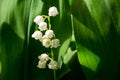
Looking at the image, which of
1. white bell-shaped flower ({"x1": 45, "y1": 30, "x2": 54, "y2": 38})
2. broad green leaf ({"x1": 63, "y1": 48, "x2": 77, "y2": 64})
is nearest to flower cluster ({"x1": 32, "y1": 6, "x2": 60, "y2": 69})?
white bell-shaped flower ({"x1": 45, "y1": 30, "x2": 54, "y2": 38})

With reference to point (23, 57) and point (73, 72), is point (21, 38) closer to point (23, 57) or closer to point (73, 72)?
point (23, 57)

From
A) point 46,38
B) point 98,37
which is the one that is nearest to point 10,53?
point 46,38

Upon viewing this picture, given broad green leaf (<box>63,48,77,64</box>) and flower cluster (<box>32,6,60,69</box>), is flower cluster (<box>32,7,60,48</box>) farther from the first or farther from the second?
broad green leaf (<box>63,48,77,64</box>)

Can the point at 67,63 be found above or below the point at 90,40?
below

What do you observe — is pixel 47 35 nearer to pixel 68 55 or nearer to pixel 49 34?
pixel 49 34

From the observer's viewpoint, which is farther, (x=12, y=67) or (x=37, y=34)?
(x=12, y=67)

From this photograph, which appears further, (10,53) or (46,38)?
(10,53)

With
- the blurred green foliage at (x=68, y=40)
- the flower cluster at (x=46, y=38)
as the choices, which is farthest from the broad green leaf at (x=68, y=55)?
the flower cluster at (x=46, y=38)

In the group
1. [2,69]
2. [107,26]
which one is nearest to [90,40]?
[107,26]

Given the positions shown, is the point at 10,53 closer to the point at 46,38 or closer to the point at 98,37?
the point at 46,38
